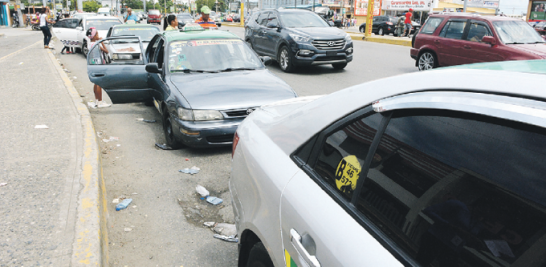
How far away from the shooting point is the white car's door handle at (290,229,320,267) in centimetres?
155

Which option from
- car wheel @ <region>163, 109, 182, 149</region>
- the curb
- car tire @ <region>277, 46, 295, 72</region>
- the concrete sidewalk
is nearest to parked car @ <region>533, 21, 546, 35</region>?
car tire @ <region>277, 46, 295, 72</region>

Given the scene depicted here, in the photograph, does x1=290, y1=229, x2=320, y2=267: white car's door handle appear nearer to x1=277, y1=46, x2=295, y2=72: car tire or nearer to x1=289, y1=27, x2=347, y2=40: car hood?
x1=289, y1=27, x2=347, y2=40: car hood

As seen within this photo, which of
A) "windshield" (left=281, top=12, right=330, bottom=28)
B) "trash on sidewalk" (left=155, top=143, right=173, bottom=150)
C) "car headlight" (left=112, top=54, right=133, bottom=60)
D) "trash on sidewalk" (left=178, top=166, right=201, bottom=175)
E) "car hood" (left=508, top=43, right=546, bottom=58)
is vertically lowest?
"trash on sidewalk" (left=178, top=166, right=201, bottom=175)

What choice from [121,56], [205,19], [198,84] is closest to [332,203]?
[198,84]

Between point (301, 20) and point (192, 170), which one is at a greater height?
point (301, 20)

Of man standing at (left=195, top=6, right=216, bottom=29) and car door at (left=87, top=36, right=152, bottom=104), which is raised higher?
man standing at (left=195, top=6, right=216, bottom=29)

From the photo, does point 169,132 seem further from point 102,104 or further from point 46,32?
point 46,32

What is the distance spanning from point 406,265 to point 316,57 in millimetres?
10758

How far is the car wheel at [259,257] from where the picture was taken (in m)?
2.04

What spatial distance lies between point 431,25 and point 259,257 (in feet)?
37.5

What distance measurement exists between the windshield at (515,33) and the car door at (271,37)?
591cm

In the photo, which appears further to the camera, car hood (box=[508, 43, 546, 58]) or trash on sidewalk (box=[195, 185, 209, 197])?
car hood (box=[508, 43, 546, 58])

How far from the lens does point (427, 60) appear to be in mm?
11945

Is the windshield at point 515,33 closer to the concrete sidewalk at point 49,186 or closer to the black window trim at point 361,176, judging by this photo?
the concrete sidewalk at point 49,186
